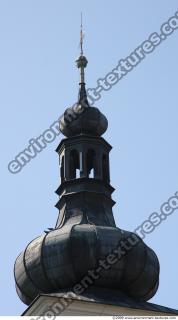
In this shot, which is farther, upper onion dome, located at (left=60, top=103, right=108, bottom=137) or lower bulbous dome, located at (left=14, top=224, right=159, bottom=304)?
upper onion dome, located at (left=60, top=103, right=108, bottom=137)

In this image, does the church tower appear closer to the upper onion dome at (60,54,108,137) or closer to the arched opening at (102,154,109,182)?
the arched opening at (102,154,109,182)

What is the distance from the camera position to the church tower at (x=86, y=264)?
35.6 metres

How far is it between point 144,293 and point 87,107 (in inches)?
208

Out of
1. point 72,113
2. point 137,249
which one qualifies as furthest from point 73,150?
point 137,249

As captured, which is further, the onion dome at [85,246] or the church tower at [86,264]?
the onion dome at [85,246]

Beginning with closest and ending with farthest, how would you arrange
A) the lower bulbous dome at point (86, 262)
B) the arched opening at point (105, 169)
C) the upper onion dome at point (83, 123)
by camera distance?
the lower bulbous dome at point (86, 262)
the arched opening at point (105, 169)
the upper onion dome at point (83, 123)

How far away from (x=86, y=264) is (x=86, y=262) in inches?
2.1

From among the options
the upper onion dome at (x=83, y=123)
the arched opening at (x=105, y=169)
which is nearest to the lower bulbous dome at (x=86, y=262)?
the arched opening at (x=105, y=169)

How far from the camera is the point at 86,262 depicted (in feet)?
119

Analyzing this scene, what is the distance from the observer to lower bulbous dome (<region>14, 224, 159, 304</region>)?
36.3 m

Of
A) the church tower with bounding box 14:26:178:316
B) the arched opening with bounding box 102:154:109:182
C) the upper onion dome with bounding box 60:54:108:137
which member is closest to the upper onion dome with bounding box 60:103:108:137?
the upper onion dome with bounding box 60:54:108:137

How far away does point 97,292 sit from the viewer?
36125 millimetres

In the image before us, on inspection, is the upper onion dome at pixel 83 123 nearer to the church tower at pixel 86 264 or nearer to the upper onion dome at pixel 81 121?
the upper onion dome at pixel 81 121

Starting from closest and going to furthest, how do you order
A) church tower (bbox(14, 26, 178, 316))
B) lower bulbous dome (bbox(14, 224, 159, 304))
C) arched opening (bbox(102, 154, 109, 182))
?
1. church tower (bbox(14, 26, 178, 316))
2. lower bulbous dome (bbox(14, 224, 159, 304))
3. arched opening (bbox(102, 154, 109, 182))
